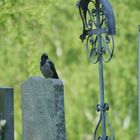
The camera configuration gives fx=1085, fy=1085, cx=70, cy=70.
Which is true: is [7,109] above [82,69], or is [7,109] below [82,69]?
below

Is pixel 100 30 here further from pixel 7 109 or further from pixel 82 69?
pixel 82 69

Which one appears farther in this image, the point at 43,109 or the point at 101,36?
the point at 101,36

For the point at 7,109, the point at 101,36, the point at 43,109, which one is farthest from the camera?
the point at 7,109

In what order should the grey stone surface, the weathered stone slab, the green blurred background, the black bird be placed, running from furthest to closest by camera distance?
the green blurred background
the weathered stone slab
the black bird
the grey stone surface

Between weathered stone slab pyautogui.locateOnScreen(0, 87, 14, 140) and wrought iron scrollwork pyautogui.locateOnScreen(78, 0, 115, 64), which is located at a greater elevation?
wrought iron scrollwork pyautogui.locateOnScreen(78, 0, 115, 64)

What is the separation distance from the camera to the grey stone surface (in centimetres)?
1191

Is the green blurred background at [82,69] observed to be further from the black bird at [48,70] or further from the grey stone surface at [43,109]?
the grey stone surface at [43,109]

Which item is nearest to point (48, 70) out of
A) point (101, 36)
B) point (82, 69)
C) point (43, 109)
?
point (43, 109)

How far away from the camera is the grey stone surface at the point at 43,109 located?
11.9 metres

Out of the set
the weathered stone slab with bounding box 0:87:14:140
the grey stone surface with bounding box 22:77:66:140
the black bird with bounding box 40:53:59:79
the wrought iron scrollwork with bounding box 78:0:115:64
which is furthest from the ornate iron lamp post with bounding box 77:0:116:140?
the weathered stone slab with bounding box 0:87:14:140

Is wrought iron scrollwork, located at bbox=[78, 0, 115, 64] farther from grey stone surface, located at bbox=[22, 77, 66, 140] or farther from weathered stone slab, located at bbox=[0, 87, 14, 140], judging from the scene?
weathered stone slab, located at bbox=[0, 87, 14, 140]

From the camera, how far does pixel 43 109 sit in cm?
1222

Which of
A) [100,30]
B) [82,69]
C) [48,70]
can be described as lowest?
[48,70]

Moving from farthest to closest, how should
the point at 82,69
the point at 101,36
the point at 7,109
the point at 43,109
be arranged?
the point at 82,69, the point at 7,109, the point at 101,36, the point at 43,109
